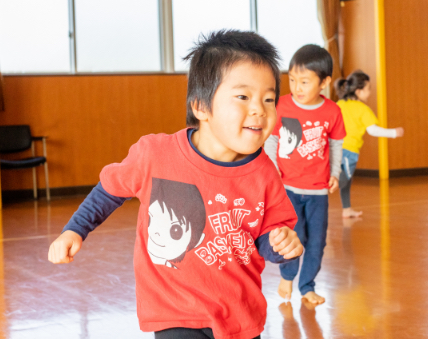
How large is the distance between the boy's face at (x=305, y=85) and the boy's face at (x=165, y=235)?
59.7 inches

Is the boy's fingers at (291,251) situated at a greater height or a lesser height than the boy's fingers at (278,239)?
lesser

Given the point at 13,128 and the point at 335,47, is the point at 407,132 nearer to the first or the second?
the point at 335,47

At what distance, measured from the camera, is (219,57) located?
1283mm

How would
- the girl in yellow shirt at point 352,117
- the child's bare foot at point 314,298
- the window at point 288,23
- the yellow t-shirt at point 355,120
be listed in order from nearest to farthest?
the child's bare foot at point 314,298
the yellow t-shirt at point 355,120
the girl in yellow shirt at point 352,117
the window at point 288,23

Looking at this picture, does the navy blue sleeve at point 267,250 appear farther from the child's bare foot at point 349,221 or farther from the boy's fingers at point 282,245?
the child's bare foot at point 349,221

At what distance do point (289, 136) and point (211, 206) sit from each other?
58.9 inches

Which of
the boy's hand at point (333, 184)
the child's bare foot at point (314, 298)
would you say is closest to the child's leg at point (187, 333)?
the child's bare foot at point (314, 298)

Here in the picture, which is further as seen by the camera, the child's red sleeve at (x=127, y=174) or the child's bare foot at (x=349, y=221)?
the child's bare foot at (x=349, y=221)

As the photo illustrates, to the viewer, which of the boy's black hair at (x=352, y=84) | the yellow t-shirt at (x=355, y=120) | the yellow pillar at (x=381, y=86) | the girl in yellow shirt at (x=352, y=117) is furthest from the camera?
the yellow pillar at (x=381, y=86)

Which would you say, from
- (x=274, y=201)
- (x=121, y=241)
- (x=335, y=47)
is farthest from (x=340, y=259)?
(x=335, y=47)

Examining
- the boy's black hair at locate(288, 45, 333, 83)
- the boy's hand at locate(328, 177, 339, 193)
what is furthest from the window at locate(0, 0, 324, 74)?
the boy's hand at locate(328, 177, 339, 193)

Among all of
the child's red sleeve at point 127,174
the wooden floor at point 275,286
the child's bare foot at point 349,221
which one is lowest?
the wooden floor at point 275,286

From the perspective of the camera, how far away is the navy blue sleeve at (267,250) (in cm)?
132

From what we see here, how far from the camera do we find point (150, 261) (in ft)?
4.27
